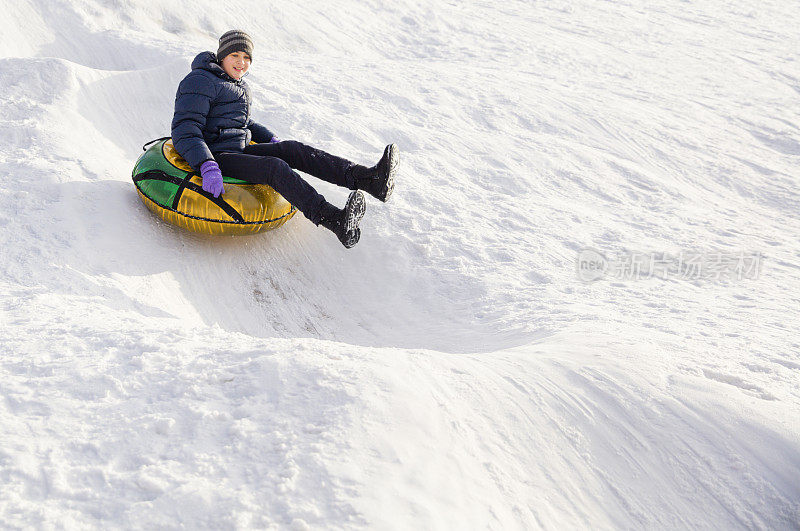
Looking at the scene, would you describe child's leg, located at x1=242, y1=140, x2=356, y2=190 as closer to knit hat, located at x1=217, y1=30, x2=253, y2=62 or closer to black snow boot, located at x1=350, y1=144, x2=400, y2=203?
black snow boot, located at x1=350, y1=144, x2=400, y2=203

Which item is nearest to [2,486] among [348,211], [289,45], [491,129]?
[348,211]

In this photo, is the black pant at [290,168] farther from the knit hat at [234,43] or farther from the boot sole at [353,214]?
the knit hat at [234,43]

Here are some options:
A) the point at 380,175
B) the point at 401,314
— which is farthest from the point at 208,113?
the point at 401,314

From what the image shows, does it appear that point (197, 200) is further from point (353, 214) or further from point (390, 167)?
point (390, 167)

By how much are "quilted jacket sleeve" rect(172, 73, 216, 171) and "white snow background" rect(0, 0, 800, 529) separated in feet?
1.80

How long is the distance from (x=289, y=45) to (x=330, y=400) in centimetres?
776

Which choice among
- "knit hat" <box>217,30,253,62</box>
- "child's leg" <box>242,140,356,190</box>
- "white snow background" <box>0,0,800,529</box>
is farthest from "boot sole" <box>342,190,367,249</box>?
"knit hat" <box>217,30,253,62</box>

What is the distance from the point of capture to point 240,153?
3877 millimetres

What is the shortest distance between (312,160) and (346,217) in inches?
31.1

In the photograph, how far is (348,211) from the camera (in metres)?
3.22

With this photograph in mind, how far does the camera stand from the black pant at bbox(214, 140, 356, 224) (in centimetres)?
341

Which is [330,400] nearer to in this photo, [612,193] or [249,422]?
[249,422]

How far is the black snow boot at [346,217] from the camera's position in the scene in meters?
3.23

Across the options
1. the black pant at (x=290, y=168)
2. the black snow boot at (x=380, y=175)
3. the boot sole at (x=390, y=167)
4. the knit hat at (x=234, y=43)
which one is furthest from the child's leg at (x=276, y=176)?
the knit hat at (x=234, y=43)
